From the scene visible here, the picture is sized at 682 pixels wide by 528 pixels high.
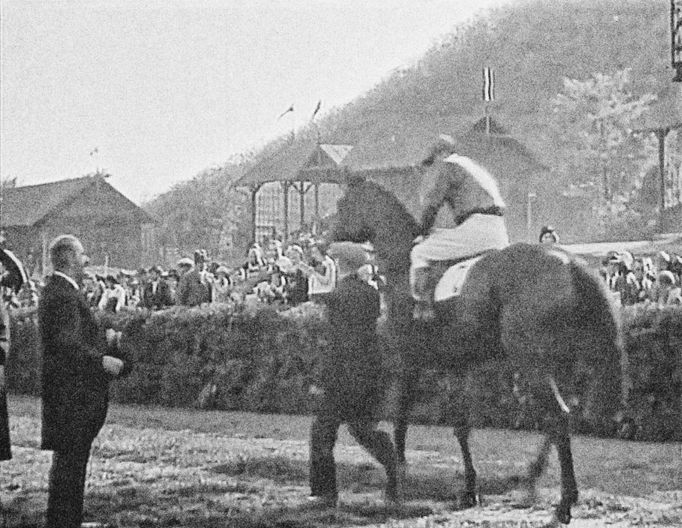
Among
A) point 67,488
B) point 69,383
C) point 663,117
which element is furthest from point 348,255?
point 67,488

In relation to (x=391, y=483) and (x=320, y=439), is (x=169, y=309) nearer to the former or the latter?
(x=320, y=439)

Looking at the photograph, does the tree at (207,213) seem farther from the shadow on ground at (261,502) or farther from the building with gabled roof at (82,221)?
the shadow on ground at (261,502)

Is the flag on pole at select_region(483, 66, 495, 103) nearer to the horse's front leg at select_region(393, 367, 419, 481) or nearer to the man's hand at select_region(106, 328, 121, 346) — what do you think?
the horse's front leg at select_region(393, 367, 419, 481)

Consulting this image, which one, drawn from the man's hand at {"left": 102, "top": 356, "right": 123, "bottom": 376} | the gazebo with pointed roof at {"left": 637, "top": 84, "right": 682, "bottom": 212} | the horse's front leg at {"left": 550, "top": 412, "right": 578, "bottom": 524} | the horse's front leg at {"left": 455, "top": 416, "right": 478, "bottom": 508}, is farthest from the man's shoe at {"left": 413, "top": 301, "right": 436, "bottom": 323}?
the man's hand at {"left": 102, "top": 356, "right": 123, "bottom": 376}

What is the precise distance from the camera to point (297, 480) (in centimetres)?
448

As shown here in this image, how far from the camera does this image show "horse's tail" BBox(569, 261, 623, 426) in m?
4.09

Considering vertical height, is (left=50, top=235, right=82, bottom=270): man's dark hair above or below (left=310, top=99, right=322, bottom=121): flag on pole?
below

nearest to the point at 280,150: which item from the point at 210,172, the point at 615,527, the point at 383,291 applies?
the point at 210,172

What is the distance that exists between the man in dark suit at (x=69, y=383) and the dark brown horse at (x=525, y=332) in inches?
51.0

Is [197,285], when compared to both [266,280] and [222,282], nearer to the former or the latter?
[222,282]

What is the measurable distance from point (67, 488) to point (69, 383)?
0.45 metres

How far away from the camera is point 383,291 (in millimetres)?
4445

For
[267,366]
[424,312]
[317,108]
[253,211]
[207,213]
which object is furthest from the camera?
[267,366]

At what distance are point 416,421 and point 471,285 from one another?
65 cm
